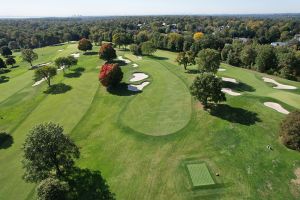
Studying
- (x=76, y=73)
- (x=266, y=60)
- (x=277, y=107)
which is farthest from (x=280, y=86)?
(x=76, y=73)

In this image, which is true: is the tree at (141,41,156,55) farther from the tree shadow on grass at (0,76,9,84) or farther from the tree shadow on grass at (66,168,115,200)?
the tree shadow on grass at (66,168,115,200)

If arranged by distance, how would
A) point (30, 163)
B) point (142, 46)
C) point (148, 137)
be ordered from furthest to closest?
point (142, 46) < point (148, 137) < point (30, 163)

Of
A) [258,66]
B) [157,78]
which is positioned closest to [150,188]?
[157,78]

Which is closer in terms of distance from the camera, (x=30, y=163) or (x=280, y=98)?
(x=30, y=163)

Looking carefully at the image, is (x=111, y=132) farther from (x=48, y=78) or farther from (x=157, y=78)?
(x=48, y=78)

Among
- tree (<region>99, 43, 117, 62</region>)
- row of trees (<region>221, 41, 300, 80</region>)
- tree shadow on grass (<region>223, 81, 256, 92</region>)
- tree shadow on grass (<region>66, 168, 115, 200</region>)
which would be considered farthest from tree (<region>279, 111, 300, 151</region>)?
tree (<region>99, 43, 117, 62</region>)

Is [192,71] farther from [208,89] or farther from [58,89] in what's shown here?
[58,89]

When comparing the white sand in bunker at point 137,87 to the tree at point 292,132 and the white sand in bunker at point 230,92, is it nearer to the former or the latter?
the white sand in bunker at point 230,92
